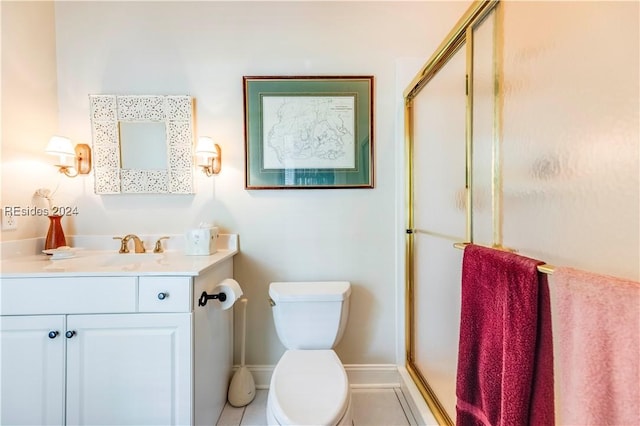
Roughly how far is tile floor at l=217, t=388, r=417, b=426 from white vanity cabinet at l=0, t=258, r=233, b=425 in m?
0.44

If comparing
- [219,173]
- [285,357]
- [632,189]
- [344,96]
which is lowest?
[285,357]

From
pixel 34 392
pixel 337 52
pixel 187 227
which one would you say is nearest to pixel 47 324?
pixel 34 392

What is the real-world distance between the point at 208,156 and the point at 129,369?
3.39ft

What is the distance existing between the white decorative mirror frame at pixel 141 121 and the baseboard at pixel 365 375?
3.75 feet

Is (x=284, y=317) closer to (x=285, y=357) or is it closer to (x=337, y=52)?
(x=285, y=357)

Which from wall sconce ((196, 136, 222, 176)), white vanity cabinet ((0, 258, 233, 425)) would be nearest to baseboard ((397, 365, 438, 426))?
white vanity cabinet ((0, 258, 233, 425))

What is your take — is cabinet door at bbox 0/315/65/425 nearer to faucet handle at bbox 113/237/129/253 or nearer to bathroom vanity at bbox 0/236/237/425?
bathroom vanity at bbox 0/236/237/425

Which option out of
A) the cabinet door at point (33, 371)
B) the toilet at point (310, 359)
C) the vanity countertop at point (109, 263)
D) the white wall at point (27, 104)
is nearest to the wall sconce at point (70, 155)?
the white wall at point (27, 104)

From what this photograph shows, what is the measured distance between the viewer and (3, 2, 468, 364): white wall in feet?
5.22

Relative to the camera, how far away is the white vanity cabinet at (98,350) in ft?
3.28

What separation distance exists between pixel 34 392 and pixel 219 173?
1.17m

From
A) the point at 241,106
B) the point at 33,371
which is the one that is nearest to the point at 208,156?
the point at 241,106

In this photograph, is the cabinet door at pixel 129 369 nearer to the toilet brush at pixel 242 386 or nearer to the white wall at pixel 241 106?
the toilet brush at pixel 242 386

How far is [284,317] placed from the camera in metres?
1.37
